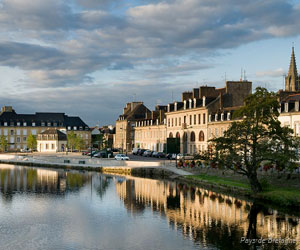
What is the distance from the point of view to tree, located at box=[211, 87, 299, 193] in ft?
119

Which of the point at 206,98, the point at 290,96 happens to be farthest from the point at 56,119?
the point at 290,96

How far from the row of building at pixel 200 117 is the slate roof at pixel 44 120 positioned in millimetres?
35401

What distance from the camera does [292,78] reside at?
120750 mm

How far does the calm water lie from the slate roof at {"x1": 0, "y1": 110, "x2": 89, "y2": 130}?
3232 inches

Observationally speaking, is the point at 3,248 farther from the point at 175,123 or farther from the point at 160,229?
the point at 175,123

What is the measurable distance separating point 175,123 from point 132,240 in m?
58.1

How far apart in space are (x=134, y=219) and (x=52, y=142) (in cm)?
8162

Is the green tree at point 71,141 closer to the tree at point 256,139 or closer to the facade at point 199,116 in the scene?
the facade at point 199,116

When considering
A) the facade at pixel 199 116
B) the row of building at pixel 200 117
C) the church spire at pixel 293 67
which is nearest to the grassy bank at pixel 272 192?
the row of building at pixel 200 117

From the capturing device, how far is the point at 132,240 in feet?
82.7

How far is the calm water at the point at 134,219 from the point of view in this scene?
2478 cm

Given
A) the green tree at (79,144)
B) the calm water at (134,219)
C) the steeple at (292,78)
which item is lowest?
the calm water at (134,219)

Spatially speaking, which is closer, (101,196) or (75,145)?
(101,196)

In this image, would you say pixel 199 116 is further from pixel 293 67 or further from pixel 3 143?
pixel 3 143
